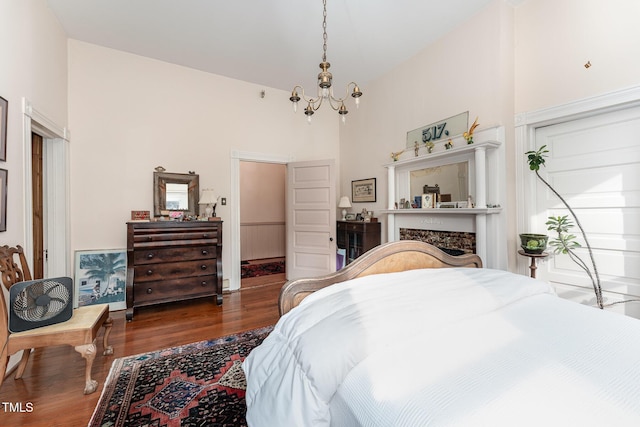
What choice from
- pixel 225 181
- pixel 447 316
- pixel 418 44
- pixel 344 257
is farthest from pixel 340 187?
pixel 447 316

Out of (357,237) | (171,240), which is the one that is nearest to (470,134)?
(357,237)

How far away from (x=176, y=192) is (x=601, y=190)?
4.69 m

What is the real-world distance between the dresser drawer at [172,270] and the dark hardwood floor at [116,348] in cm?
44

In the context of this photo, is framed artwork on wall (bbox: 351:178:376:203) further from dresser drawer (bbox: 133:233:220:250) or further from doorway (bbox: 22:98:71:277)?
doorway (bbox: 22:98:71:277)

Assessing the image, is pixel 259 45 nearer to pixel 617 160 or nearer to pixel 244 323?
pixel 244 323

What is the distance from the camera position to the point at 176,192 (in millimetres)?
3672

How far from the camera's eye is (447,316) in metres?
1.14

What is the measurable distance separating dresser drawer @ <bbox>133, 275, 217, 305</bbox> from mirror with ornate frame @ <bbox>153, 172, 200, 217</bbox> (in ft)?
3.01

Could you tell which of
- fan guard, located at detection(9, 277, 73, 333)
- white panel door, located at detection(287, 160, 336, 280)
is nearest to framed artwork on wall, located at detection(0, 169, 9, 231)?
fan guard, located at detection(9, 277, 73, 333)

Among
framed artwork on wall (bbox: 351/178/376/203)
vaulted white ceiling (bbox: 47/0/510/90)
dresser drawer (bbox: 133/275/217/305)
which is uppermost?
vaulted white ceiling (bbox: 47/0/510/90)

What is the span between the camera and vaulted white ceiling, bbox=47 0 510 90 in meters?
2.72

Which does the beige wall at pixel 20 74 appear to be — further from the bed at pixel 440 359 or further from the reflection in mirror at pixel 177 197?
the bed at pixel 440 359

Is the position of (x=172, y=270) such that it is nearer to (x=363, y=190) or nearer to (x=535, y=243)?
(x=363, y=190)

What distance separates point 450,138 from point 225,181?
3.16m
